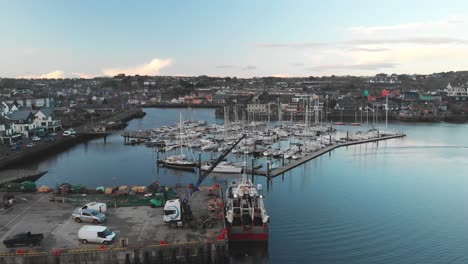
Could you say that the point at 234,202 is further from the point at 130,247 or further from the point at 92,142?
the point at 92,142

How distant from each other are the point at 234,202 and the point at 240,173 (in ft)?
18.7

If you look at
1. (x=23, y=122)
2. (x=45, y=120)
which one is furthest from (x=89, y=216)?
(x=45, y=120)

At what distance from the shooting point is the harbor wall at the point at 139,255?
6.95m

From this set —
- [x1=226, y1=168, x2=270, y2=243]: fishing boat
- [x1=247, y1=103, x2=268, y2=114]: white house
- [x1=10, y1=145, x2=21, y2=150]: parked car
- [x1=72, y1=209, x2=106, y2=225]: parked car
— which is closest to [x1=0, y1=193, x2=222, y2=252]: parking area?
[x1=72, y1=209, x2=106, y2=225]: parked car

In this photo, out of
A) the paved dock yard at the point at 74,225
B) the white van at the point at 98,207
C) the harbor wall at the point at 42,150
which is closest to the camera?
the paved dock yard at the point at 74,225

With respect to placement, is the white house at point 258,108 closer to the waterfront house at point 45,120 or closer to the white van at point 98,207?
the waterfront house at point 45,120

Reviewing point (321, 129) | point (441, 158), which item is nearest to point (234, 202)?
point (441, 158)

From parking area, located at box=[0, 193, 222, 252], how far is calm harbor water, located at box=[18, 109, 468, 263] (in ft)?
5.32

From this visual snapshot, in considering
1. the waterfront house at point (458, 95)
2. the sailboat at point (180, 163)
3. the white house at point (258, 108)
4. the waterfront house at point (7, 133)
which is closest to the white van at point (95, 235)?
the sailboat at point (180, 163)

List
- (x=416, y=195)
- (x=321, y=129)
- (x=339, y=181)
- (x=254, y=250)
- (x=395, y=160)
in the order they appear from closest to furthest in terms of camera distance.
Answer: (x=254, y=250) → (x=416, y=195) → (x=339, y=181) → (x=395, y=160) → (x=321, y=129)

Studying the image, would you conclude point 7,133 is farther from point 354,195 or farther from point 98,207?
point 354,195

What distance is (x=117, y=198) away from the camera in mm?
10008

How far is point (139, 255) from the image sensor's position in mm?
7180

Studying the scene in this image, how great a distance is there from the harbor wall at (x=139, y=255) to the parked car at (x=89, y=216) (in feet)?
3.95
